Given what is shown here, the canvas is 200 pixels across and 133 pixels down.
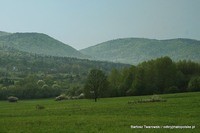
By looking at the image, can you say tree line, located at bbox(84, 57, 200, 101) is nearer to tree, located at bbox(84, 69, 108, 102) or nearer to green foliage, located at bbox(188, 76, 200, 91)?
green foliage, located at bbox(188, 76, 200, 91)

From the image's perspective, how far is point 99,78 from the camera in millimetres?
104562

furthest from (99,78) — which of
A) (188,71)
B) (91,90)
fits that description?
(188,71)

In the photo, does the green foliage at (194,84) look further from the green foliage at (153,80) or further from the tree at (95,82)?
the tree at (95,82)

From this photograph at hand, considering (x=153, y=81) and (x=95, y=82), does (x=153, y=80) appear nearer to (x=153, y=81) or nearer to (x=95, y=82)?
(x=153, y=81)

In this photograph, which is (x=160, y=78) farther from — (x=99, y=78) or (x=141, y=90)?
(x=99, y=78)

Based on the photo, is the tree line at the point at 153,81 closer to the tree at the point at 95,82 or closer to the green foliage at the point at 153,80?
the green foliage at the point at 153,80

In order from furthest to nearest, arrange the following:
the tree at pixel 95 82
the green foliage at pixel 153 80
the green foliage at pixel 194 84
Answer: the green foliage at pixel 153 80 → the green foliage at pixel 194 84 → the tree at pixel 95 82

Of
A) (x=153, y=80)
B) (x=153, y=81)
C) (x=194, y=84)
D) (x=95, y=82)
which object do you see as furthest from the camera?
(x=153, y=80)

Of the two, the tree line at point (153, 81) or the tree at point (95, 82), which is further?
the tree line at point (153, 81)

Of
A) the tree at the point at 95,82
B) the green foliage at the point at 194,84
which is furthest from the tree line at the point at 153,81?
the tree at the point at 95,82

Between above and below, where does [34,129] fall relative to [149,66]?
below

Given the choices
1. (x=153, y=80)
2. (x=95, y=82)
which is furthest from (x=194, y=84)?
(x=95, y=82)

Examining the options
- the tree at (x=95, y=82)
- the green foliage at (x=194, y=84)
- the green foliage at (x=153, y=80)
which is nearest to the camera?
the tree at (x=95, y=82)

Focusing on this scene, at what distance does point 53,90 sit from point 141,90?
6329cm
